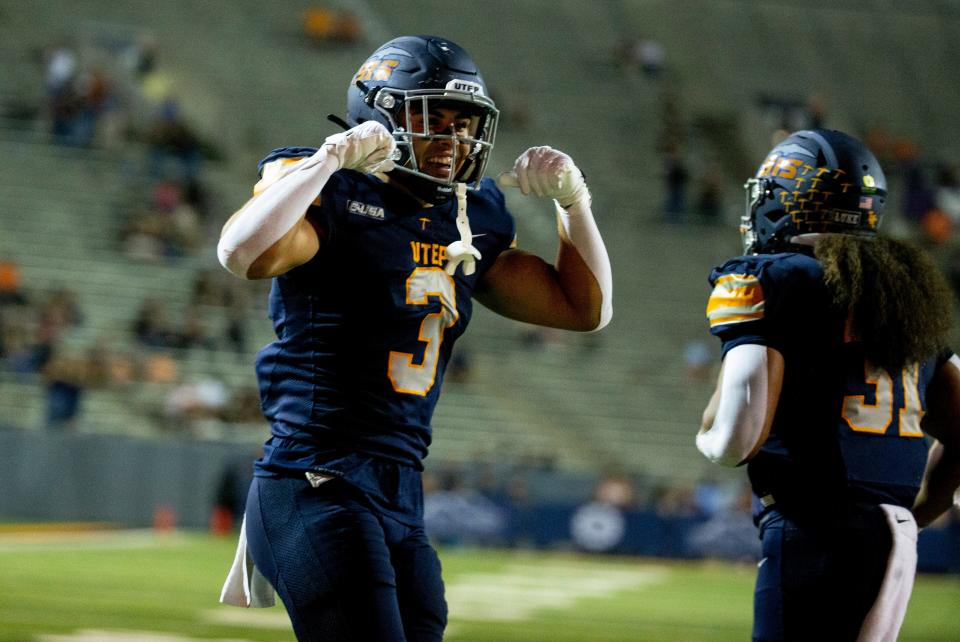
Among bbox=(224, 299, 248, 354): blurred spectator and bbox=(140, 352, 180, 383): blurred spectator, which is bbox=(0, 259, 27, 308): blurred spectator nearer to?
bbox=(140, 352, 180, 383): blurred spectator

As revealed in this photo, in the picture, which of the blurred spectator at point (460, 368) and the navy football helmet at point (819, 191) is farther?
the blurred spectator at point (460, 368)

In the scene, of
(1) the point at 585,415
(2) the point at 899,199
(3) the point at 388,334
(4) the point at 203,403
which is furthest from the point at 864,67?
(3) the point at 388,334

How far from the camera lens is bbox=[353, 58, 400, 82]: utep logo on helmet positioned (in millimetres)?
3609

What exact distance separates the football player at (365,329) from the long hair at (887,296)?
71 centimetres

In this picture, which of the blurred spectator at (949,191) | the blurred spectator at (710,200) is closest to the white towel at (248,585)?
the blurred spectator at (710,200)

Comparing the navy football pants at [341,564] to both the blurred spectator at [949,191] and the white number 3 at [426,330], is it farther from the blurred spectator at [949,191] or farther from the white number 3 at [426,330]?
the blurred spectator at [949,191]

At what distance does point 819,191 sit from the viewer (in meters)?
3.43

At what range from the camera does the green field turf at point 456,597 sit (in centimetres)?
755

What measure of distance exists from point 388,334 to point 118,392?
509 inches

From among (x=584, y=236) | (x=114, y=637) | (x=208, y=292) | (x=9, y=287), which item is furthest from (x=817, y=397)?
(x=208, y=292)

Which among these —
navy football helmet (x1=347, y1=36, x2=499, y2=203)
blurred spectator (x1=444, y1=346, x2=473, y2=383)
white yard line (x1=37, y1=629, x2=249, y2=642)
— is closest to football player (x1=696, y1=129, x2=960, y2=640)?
navy football helmet (x1=347, y1=36, x2=499, y2=203)

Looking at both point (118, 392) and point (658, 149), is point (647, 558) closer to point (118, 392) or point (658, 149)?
point (118, 392)

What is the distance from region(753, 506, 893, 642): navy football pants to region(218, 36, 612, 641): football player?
726 millimetres

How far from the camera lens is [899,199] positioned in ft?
70.2
